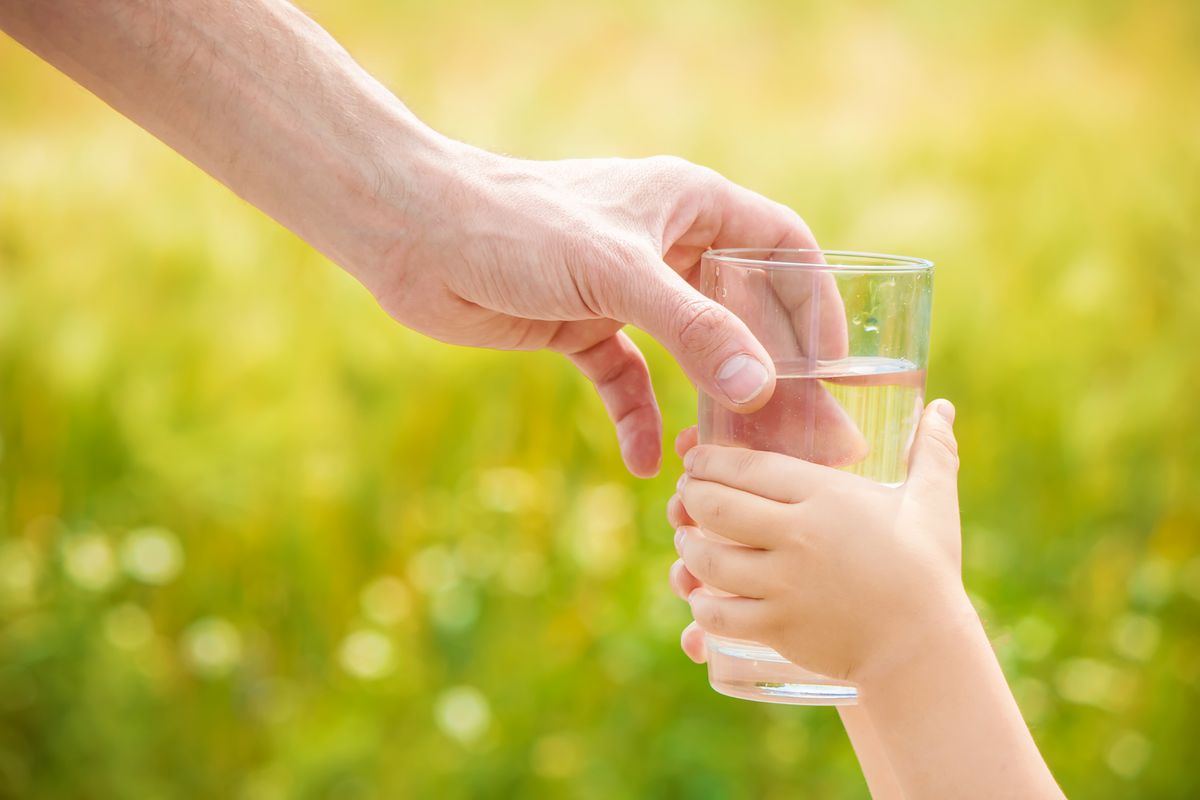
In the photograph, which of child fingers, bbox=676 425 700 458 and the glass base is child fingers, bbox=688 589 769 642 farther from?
child fingers, bbox=676 425 700 458

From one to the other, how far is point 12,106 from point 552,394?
0.79m

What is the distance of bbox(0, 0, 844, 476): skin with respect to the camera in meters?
0.66

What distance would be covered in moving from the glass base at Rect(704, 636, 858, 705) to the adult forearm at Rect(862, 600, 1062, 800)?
0.10 feet

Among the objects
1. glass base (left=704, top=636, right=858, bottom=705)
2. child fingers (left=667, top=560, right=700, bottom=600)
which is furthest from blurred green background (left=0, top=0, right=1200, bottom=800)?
glass base (left=704, top=636, right=858, bottom=705)

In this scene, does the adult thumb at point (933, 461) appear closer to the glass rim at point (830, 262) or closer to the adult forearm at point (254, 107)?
the glass rim at point (830, 262)

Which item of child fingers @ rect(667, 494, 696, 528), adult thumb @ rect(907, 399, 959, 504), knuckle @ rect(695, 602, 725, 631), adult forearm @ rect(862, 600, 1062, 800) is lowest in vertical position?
adult forearm @ rect(862, 600, 1062, 800)

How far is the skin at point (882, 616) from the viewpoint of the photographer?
0.56 metres

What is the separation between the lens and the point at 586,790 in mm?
1159

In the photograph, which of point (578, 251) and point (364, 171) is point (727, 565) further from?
point (364, 171)

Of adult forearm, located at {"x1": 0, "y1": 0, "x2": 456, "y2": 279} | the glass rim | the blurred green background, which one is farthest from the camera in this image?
the blurred green background

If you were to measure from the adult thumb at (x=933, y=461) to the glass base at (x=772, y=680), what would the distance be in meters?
0.11

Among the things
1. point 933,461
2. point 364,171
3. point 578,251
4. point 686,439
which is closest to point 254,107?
point 364,171

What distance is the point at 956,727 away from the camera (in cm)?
57

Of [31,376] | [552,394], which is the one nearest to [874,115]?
[552,394]
